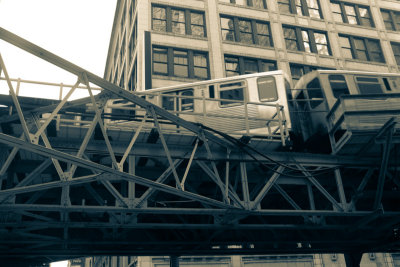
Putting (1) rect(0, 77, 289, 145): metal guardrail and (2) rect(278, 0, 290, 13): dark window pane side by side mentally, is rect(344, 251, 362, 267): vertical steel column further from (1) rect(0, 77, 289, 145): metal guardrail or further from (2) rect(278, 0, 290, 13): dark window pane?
(2) rect(278, 0, 290, 13): dark window pane

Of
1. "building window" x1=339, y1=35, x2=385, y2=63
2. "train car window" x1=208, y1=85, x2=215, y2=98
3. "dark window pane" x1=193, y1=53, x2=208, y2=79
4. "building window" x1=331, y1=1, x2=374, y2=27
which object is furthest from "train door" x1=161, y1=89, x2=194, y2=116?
"building window" x1=331, y1=1, x2=374, y2=27

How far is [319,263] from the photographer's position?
27109mm

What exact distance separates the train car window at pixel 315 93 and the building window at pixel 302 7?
2220 cm

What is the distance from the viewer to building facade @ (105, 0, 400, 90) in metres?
30.3

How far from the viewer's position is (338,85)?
1580cm

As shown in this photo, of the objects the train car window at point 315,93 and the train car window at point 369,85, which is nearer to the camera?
the train car window at point 315,93

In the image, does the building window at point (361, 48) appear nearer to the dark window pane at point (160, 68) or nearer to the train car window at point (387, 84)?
the dark window pane at point (160, 68)

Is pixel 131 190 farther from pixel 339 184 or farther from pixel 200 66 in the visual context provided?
pixel 200 66

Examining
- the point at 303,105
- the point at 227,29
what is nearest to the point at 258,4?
the point at 227,29

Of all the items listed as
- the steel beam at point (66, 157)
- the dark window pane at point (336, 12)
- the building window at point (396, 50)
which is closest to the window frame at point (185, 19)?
the dark window pane at point (336, 12)

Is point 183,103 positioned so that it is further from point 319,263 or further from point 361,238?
point 319,263

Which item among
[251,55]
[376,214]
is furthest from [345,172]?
[251,55]

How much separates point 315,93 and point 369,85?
2252mm

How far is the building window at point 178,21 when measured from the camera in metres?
31.3
